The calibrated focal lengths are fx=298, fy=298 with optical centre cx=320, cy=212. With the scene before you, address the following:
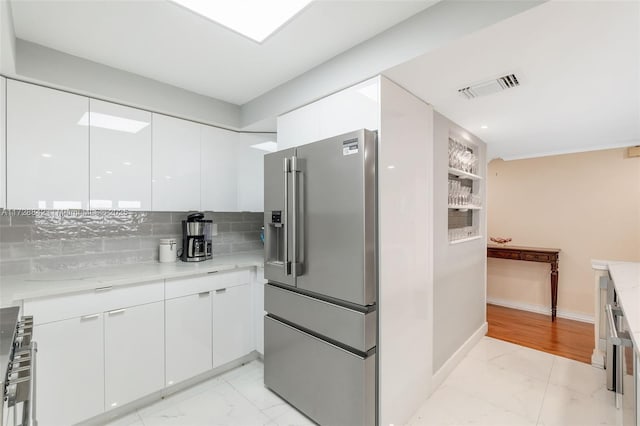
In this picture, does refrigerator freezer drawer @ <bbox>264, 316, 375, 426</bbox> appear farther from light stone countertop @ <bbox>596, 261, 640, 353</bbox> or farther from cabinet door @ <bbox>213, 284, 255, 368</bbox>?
light stone countertop @ <bbox>596, 261, 640, 353</bbox>

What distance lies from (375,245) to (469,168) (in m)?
1.86

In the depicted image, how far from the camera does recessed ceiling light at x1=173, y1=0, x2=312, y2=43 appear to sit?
145cm

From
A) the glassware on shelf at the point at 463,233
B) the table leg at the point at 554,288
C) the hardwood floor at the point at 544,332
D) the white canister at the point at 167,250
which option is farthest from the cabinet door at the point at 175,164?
the table leg at the point at 554,288

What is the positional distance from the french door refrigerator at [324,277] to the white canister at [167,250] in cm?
104

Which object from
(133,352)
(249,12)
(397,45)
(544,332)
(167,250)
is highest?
(249,12)

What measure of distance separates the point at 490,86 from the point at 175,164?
2.46m

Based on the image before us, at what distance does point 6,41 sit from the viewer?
1522mm

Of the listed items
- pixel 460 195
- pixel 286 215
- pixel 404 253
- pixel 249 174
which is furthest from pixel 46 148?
pixel 460 195

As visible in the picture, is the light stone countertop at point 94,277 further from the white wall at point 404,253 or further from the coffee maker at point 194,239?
the white wall at point 404,253

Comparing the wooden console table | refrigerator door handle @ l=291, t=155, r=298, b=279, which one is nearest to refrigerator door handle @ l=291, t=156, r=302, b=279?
refrigerator door handle @ l=291, t=155, r=298, b=279

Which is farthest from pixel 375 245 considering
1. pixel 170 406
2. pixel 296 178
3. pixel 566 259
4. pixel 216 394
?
pixel 566 259

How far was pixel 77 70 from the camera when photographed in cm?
201

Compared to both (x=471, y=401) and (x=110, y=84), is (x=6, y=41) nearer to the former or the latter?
(x=110, y=84)

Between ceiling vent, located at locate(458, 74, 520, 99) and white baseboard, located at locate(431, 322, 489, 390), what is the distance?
211 cm
